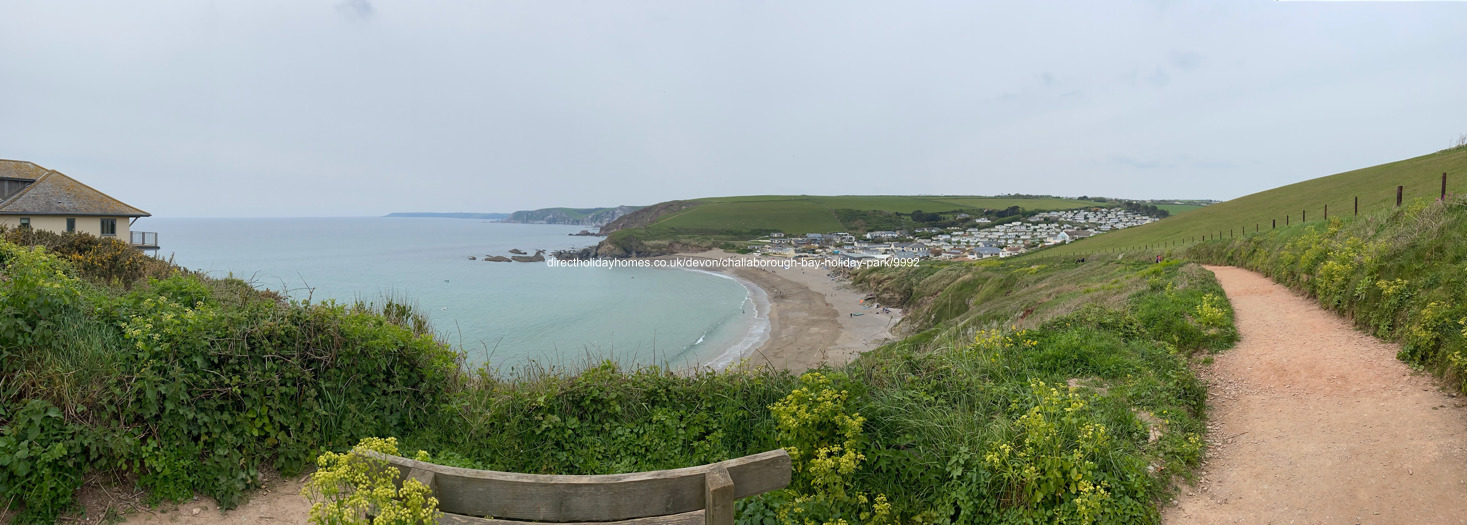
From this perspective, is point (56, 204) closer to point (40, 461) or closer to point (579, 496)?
point (40, 461)

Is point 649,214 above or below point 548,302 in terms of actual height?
above

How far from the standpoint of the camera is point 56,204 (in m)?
24.8

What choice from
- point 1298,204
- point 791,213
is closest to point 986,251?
point 1298,204

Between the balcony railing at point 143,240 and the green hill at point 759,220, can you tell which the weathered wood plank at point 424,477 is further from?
the green hill at point 759,220

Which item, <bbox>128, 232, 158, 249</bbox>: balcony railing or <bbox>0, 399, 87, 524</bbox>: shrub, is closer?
<bbox>0, 399, 87, 524</bbox>: shrub

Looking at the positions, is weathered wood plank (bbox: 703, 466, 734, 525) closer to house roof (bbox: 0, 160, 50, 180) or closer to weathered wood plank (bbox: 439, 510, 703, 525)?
weathered wood plank (bbox: 439, 510, 703, 525)

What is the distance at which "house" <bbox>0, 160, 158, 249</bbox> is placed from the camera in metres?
24.1

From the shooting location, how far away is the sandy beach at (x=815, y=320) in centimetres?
2488

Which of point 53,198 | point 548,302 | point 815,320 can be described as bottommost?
point 548,302

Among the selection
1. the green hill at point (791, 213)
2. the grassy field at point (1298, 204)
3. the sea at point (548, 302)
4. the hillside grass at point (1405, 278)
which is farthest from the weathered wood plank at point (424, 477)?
the green hill at point (791, 213)

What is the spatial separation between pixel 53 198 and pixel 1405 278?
41.4 m

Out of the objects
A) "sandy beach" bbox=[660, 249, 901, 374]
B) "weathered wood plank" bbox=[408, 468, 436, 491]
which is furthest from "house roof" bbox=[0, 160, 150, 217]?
"weathered wood plank" bbox=[408, 468, 436, 491]

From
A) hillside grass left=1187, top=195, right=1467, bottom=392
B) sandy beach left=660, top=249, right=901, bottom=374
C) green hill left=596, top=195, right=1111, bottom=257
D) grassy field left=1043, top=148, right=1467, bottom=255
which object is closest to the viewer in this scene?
hillside grass left=1187, top=195, right=1467, bottom=392

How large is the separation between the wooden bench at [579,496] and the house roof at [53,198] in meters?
34.6
